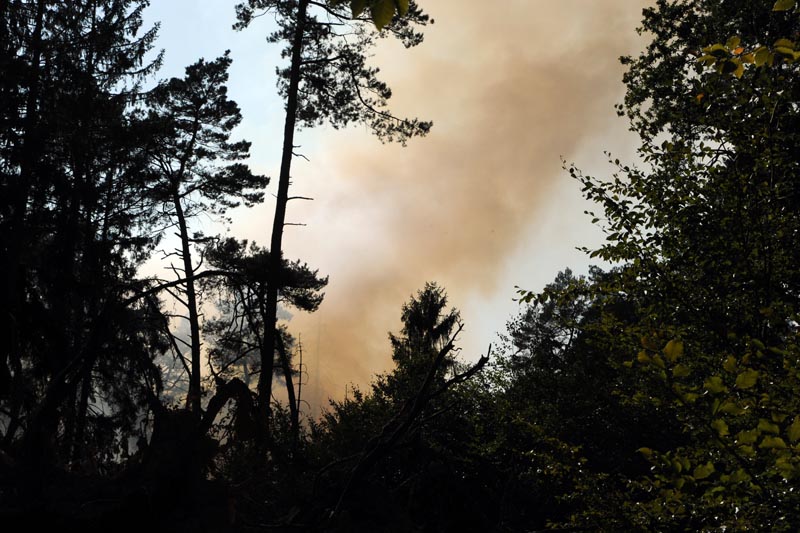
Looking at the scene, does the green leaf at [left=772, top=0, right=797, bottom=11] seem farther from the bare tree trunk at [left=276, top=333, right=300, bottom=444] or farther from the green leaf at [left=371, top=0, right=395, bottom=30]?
the bare tree trunk at [left=276, top=333, right=300, bottom=444]

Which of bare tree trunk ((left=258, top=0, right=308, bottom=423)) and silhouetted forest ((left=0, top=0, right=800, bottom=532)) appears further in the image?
bare tree trunk ((left=258, top=0, right=308, bottom=423))

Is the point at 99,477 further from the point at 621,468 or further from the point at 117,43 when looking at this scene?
the point at 117,43

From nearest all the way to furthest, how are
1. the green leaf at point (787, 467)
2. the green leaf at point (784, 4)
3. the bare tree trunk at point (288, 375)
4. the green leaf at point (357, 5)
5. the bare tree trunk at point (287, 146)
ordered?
the green leaf at point (357, 5)
the bare tree trunk at point (288, 375)
the green leaf at point (784, 4)
the green leaf at point (787, 467)
the bare tree trunk at point (287, 146)

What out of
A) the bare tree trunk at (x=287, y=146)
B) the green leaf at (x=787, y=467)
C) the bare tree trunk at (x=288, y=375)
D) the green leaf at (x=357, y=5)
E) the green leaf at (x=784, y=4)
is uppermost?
Answer: the bare tree trunk at (x=287, y=146)

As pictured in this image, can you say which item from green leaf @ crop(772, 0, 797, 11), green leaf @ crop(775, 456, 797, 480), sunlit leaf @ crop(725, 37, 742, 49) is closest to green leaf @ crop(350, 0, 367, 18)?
green leaf @ crop(772, 0, 797, 11)

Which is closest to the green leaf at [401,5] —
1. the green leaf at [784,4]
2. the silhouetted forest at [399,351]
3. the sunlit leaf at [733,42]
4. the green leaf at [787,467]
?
the silhouetted forest at [399,351]

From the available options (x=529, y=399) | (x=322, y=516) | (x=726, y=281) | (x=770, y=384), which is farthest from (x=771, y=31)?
(x=322, y=516)

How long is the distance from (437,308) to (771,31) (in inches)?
659

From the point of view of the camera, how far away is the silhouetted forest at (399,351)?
5.85 feet

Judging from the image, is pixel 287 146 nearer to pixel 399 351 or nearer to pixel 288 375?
pixel 399 351

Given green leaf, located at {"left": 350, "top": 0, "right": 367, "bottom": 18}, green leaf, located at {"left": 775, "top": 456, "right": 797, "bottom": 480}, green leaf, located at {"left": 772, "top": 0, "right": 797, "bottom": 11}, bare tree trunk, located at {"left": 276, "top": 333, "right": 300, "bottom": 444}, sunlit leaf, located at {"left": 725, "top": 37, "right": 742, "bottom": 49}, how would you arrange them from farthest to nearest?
green leaf, located at {"left": 775, "top": 456, "right": 797, "bottom": 480} → sunlit leaf, located at {"left": 725, "top": 37, "right": 742, "bottom": 49} → green leaf, located at {"left": 772, "top": 0, "right": 797, "bottom": 11} → bare tree trunk, located at {"left": 276, "top": 333, "right": 300, "bottom": 444} → green leaf, located at {"left": 350, "top": 0, "right": 367, "bottom": 18}

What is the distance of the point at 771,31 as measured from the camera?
11.9m

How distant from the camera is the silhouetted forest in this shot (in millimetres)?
1783

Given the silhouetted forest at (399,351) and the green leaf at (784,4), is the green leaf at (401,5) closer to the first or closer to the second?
the silhouetted forest at (399,351)
